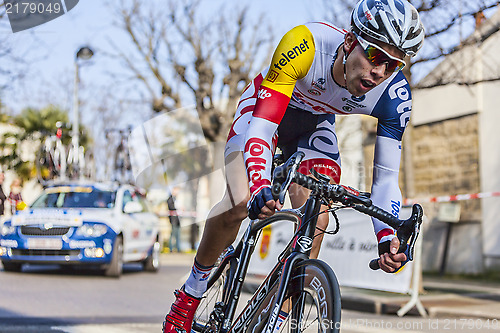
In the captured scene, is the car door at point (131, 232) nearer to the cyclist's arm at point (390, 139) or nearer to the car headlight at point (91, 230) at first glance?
the car headlight at point (91, 230)

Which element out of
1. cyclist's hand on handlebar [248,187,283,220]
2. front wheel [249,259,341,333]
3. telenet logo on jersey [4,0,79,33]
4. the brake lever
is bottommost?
front wheel [249,259,341,333]

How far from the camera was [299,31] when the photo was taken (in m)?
3.37

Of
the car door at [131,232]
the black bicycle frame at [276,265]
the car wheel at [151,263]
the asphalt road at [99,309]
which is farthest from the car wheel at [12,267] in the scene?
the black bicycle frame at [276,265]

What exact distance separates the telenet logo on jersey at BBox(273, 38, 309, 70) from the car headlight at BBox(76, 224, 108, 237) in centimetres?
891

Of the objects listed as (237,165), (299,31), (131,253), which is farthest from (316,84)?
(131,253)

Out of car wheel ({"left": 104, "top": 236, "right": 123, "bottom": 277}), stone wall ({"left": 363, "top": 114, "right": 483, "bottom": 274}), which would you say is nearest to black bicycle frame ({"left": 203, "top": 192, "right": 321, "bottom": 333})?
car wheel ({"left": 104, "top": 236, "right": 123, "bottom": 277})

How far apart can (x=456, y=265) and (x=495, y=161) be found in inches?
98.0

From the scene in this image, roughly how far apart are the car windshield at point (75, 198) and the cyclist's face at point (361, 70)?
9.94m

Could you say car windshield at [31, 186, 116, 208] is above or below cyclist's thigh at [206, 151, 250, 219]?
below

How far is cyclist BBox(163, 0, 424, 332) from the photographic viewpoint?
3002 mm

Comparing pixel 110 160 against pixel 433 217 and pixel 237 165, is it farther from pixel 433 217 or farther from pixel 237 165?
pixel 237 165

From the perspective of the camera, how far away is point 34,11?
988 centimetres

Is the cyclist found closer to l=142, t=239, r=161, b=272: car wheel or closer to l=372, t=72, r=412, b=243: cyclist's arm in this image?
l=372, t=72, r=412, b=243: cyclist's arm

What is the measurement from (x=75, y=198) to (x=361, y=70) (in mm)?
10291
